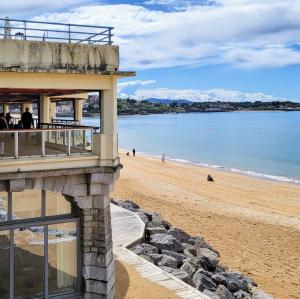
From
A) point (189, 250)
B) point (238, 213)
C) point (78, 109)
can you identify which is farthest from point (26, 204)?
point (238, 213)

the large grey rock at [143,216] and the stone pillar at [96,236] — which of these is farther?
the large grey rock at [143,216]

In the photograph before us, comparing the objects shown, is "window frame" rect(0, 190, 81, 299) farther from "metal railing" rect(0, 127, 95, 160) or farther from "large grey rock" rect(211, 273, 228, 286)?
"large grey rock" rect(211, 273, 228, 286)

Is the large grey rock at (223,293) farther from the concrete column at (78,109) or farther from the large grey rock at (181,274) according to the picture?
the concrete column at (78,109)

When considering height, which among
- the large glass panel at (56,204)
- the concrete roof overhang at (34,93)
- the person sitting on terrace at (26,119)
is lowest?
the large glass panel at (56,204)

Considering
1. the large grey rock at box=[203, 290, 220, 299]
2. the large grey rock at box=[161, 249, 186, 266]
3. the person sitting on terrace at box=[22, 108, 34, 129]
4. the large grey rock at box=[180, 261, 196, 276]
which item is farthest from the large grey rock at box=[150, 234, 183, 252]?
the person sitting on terrace at box=[22, 108, 34, 129]

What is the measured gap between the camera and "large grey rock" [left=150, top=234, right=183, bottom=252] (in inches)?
709

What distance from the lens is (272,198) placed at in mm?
37562

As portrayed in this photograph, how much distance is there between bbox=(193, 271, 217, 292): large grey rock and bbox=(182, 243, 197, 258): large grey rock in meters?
2.47

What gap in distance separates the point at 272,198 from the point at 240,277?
21.6 metres

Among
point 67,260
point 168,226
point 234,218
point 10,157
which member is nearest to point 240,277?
point 168,226

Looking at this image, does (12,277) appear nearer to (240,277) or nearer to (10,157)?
(10,157)

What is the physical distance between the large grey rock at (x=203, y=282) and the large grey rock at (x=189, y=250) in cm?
247

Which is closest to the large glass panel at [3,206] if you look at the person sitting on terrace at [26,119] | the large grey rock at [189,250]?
the person sitting on terrace at [26,119]

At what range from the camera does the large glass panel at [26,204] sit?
465 inches
